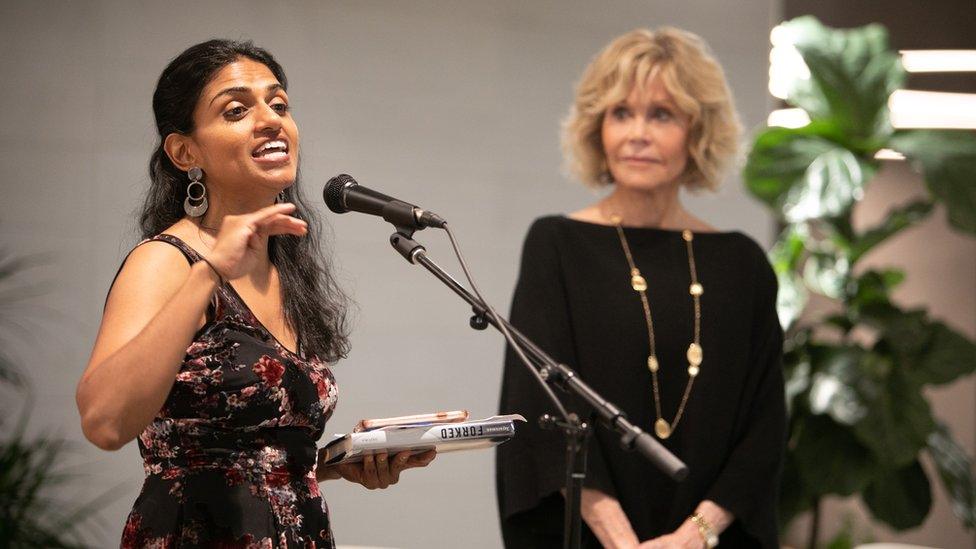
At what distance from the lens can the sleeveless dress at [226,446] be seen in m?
1.82

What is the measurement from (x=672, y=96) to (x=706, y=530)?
110 centimetres

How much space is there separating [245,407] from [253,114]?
0.52 meters

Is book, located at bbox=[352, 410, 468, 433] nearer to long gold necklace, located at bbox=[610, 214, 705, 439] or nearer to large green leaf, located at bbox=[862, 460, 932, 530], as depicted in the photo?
long gold necklace, located at bbox=[610, 214, 705, 439]

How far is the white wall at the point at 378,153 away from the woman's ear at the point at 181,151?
62.8 inches

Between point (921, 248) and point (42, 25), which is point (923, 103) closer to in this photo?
point (921, 248)

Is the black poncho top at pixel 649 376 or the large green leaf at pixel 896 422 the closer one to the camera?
the black poncho top at pixel 649 376

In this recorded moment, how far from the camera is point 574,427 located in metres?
1.76

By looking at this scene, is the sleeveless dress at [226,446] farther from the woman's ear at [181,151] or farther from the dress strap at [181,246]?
the woman's ear at [181,151]

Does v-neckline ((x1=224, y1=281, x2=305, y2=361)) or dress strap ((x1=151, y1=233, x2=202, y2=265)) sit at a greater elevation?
dress strap ((x1=151, y1=233, x2=202, y2=265))

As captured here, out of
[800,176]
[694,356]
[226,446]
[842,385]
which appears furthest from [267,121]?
[842,385]

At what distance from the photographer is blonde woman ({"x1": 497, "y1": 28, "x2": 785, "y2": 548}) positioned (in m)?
2.73

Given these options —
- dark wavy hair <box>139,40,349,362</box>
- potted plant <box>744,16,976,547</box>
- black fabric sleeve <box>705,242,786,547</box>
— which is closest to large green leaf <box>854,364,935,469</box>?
potted plant <box>744,16,976,547</box>

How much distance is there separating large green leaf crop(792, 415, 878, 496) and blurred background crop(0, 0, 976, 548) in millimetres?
799

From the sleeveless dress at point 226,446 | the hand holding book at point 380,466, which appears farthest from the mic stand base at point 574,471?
the sleeveless dress at point 226,446
